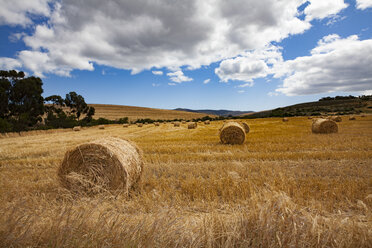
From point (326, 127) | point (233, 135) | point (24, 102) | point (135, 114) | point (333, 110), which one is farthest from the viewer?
point (135, 114)

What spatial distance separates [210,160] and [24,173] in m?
6.18

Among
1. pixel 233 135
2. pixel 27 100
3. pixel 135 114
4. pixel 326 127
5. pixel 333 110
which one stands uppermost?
pixel 27 100

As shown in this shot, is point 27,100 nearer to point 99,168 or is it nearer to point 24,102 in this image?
point 24,102

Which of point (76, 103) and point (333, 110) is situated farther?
point (333, 110)

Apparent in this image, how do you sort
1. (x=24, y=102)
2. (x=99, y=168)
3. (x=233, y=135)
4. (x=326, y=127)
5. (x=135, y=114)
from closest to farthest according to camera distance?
(x=99, y=168), (x=233, y=135), (x=326, y=127), (x=24, y=102), (x=135, y=114)

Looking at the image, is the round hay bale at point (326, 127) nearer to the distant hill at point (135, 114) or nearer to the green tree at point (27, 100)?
the green tree at point (27, 100)

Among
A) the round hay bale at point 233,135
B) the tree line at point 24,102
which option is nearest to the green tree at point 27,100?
the tree line at point 24,102

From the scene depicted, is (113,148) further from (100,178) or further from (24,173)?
(24,173)

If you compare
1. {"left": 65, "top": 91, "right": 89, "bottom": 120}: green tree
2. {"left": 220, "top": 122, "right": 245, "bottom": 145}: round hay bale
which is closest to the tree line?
{"left": 65, "top": 91, "right": 89, "bottom": 120}: green tree

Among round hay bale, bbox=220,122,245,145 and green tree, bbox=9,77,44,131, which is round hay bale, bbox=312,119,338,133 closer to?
round hay bale, bbox=220,122,245,145

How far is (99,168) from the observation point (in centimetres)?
459

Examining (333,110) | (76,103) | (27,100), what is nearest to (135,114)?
(76,103)

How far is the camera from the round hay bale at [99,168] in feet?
14.5

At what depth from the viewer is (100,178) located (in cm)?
439
